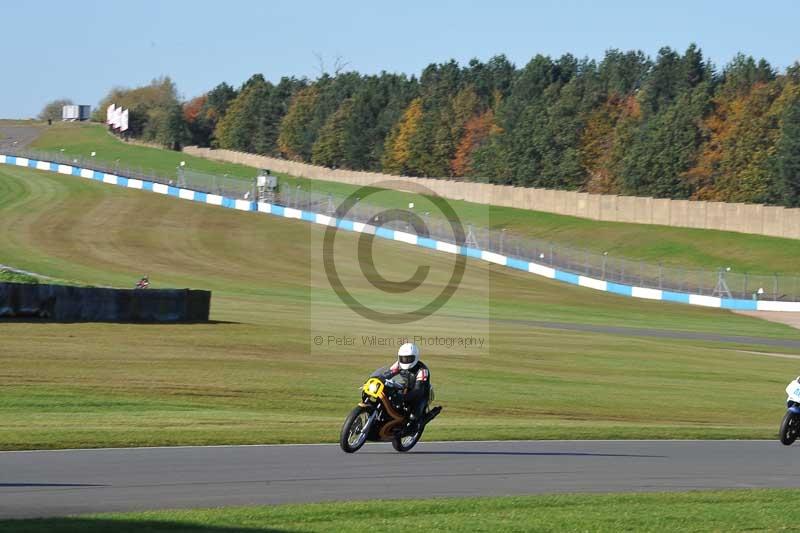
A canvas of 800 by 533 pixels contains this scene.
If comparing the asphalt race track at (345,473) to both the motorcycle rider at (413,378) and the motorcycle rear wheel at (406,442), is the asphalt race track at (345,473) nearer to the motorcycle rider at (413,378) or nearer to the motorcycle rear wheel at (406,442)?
the motorcycle rear wheel at (406,442)

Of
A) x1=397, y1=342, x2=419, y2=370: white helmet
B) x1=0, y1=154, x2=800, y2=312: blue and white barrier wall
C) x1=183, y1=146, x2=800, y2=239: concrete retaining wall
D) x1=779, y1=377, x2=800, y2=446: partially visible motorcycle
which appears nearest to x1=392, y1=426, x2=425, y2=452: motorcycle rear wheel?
x1=397, y1=342, x2=419, y2=370: white helmet

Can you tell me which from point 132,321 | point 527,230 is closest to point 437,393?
point 132,321

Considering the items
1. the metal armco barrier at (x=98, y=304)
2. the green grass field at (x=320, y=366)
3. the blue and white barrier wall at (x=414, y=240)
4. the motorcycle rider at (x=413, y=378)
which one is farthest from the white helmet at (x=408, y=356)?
the blue and white barrier wall at (x=414, y=240)

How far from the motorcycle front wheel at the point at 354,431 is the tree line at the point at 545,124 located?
84328mm

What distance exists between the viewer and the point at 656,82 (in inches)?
5187

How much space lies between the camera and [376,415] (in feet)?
56.0

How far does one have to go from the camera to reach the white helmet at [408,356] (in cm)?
1734

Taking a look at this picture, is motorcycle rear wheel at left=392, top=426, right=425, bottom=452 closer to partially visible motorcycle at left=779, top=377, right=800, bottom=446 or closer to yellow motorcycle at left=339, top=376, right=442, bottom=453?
yellow motorcycle at left=339, top=376, right=442, bottom=453

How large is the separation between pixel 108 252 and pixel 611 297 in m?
27.0

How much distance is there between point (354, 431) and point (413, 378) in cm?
117

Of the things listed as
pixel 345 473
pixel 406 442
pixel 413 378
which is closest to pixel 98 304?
pixel 406 442

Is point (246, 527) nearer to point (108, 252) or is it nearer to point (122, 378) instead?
point (122, 378)

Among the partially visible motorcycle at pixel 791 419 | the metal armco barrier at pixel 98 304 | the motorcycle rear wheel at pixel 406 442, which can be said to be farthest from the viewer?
the metal armco barrier at pixel 98 304

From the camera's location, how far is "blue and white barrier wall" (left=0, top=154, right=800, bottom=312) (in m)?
65.1
